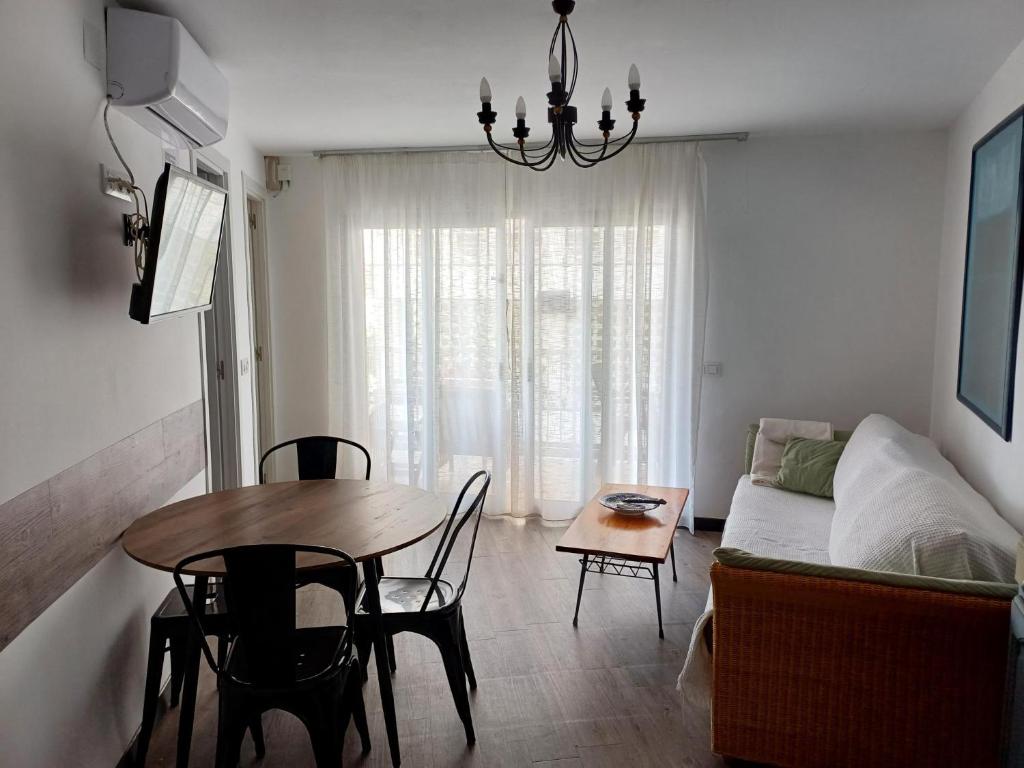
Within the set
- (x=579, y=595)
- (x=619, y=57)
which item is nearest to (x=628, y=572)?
(x=579, y=595)

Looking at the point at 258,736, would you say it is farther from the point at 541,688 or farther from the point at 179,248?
the point at 179,248

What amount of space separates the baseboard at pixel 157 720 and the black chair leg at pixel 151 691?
0.10 feet

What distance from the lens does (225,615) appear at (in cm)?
242

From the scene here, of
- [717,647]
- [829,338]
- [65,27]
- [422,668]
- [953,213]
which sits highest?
[65,27]

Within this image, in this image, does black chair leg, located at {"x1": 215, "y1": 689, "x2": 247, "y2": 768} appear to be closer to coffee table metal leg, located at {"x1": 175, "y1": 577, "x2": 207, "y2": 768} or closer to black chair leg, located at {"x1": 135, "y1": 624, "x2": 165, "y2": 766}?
coffee table metal leg, located at {"x1": 175, "y1": 577, "x2": 207, "y2": 768}

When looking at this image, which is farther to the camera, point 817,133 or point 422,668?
point 817,133

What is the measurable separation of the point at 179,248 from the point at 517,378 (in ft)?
8.67

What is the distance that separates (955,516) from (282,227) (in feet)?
13.5

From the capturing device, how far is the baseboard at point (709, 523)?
481 centimetres

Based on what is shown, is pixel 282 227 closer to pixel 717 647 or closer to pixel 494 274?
pixel 494 274

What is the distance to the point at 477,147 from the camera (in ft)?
15.3

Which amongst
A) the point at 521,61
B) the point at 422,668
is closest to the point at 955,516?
the point at 422,668

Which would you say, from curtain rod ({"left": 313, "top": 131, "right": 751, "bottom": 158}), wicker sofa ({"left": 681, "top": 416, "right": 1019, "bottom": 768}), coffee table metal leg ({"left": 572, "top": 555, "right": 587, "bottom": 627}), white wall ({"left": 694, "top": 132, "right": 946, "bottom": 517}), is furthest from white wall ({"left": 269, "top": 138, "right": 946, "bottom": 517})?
wicker sofa ({"left": 681, "top": 416, "right": 1019, "bottom": 768})

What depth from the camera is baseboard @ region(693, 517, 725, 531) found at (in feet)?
15.8
